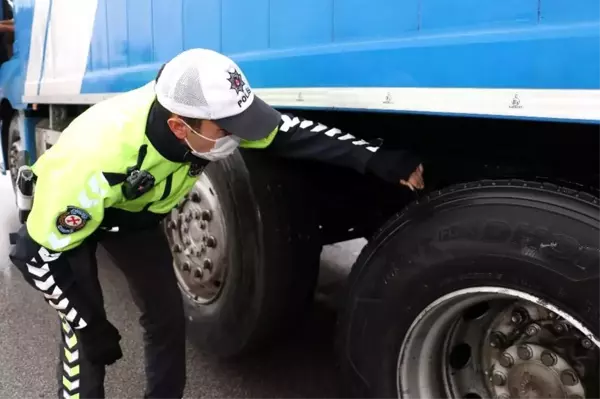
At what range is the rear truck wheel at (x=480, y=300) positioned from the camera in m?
1.56

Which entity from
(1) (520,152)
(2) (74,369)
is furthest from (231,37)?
(2) (74,369)

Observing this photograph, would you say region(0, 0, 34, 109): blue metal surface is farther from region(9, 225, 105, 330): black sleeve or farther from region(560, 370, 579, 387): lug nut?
region(560, 370, 579, 387): lug nut

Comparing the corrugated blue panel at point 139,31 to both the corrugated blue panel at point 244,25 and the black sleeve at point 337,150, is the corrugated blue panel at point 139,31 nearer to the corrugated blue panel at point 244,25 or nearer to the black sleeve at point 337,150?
the corrugated blue panel at point 244,25

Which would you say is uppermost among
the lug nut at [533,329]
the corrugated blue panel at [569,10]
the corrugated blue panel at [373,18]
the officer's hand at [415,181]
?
the corrugated blue panel at [569,10]

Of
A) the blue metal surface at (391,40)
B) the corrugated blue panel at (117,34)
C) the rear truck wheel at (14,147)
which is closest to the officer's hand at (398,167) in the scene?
the blue metal surface at (391,40)

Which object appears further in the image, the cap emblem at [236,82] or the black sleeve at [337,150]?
the black sleeve at [337,150]

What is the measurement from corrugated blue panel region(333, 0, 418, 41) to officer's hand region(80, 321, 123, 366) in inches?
47.2

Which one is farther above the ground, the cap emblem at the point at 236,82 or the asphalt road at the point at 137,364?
the cap emblem at the point at 236,82

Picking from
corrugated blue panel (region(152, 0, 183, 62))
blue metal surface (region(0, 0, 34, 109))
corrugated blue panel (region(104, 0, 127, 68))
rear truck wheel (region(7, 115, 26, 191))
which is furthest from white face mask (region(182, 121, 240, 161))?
rear truck wheel (region(7, 115, 26, 191))

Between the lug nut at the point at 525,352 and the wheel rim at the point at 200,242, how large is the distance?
120cm

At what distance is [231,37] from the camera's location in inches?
97.0

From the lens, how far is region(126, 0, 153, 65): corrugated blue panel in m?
3.05

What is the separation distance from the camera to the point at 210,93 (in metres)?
1.87

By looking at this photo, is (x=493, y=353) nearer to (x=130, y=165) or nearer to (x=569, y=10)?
(x=569, y=10)
